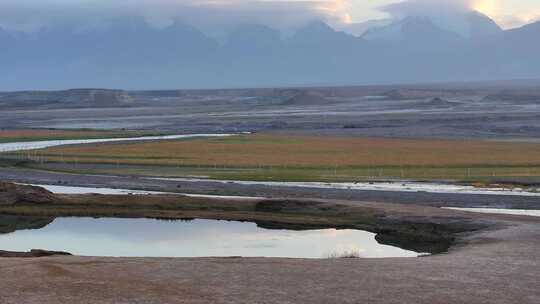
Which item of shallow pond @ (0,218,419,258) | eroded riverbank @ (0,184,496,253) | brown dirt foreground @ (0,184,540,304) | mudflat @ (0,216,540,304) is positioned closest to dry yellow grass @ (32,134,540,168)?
eroded riverbank @ (0,184,496,253)

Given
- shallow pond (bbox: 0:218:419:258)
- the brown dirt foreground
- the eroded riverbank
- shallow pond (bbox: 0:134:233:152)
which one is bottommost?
shallow pond (bbox: 0:218:419:258)

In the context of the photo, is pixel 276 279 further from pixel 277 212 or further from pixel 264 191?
pixel 264 191

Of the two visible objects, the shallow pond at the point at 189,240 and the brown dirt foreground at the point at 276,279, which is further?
the shallow pond at the point at 189,240

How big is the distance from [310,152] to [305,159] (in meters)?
5.93

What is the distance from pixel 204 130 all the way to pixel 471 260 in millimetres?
80410

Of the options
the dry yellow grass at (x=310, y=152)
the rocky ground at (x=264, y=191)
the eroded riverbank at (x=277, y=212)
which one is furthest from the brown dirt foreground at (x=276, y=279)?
the dry yellow grass at (x=310, y=152)

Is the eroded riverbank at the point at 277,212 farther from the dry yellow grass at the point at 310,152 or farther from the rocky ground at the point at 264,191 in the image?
the dry yellow grass at the point at 310,152

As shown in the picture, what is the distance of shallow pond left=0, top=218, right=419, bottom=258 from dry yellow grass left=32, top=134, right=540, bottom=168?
24804 mm

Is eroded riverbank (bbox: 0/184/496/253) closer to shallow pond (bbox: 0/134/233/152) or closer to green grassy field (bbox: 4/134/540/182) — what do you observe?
green grassy field (bbox: 4/134/540/182)

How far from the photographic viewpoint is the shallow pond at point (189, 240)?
105 ft

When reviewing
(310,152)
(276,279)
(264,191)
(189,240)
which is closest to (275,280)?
(276,279)

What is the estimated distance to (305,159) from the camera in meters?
67.0

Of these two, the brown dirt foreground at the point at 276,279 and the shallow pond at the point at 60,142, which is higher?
the shallow pond at the point at 60,142

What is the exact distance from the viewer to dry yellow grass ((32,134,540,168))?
63938mm
